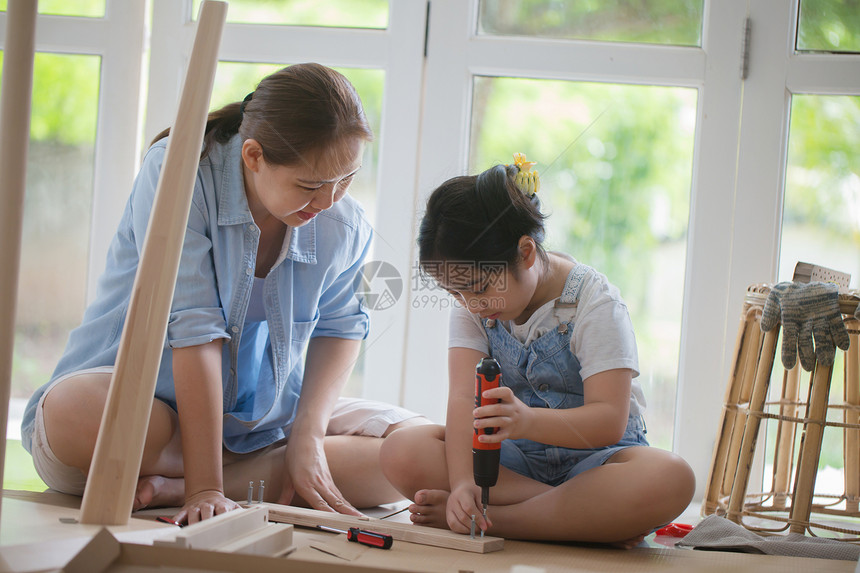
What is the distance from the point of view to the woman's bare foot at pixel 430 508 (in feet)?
3.21

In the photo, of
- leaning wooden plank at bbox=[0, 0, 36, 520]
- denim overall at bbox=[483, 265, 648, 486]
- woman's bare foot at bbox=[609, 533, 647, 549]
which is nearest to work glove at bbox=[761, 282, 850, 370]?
denim overall at bbox=[483, 265, 648, 486]

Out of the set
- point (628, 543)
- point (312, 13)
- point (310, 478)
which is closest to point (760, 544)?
point (628, 543)

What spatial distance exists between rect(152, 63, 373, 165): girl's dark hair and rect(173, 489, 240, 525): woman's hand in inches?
16.9

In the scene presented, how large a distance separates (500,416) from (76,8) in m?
1.38

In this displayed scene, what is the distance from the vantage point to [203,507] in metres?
0.90

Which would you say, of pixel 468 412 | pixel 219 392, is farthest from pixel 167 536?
pixel 468 412

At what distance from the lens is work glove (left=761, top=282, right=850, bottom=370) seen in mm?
1152

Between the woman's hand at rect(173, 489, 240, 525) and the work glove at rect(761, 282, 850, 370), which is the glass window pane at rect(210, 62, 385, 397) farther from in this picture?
the work glove at rect(761, 282, 850, 370)

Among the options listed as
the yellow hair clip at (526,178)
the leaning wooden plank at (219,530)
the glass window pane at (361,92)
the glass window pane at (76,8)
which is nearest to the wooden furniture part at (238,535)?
the leaning wooden plank at (219,530)

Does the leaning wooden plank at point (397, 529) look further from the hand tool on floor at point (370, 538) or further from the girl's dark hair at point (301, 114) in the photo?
the girl's dark hair at point (301, 114)

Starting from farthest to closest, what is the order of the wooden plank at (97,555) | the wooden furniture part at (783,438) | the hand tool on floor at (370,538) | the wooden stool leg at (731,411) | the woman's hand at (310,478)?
the wooden stool leg at (731,411) < the wooden furniture part at (783,438) < the woman's hand at (310,478) < the hand tool on floor at (370,538) < the wooden plank at (97,555)

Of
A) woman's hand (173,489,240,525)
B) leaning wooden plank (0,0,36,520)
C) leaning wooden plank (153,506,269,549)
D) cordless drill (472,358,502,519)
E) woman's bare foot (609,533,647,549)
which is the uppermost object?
leaning wooden plank (0,0,36,520)

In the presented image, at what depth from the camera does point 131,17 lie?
1642 mm

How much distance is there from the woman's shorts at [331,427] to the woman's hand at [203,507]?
18 cm
